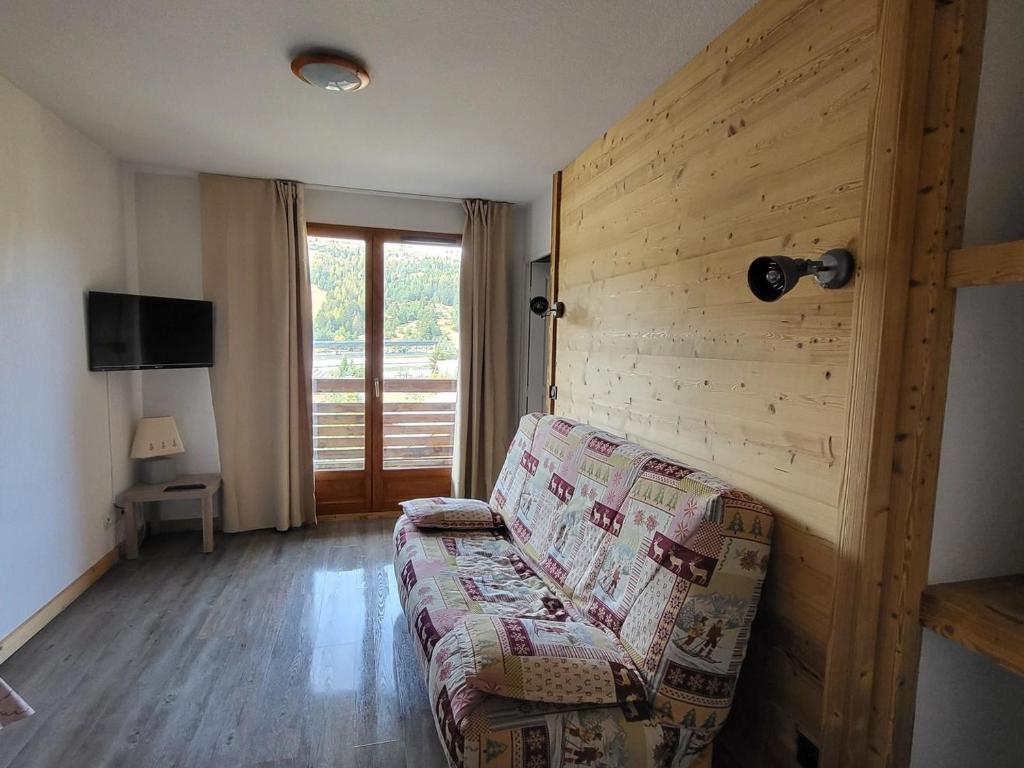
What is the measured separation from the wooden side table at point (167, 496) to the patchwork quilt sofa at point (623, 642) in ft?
7.13

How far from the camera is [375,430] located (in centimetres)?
413

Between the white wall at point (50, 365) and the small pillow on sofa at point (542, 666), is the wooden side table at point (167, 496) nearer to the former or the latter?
the white wall at point (50, 365)

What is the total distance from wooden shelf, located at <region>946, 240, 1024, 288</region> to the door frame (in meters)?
3.46

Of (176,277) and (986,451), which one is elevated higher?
(176,277)

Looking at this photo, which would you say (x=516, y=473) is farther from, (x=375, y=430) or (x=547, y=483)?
(x=375, y=430)

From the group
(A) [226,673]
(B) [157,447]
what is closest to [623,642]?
(A) [226,673]

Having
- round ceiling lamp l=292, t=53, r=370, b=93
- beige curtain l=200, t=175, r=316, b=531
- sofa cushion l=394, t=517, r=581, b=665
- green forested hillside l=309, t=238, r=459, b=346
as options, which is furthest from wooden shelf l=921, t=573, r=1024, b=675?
beige curtain l=200, t=175, r=316, b=531

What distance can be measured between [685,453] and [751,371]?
45cm

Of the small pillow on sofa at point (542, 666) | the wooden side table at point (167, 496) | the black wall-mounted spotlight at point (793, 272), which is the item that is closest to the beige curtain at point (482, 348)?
the wooden side table at point (167, 496)

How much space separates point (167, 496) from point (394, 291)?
2.06m

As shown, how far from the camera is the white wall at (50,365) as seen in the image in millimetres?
2305

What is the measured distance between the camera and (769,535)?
4.90ft

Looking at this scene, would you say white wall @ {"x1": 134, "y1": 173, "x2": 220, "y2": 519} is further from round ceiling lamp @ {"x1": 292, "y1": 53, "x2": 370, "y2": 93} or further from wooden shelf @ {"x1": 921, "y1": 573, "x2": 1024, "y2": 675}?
wooden shelf @ {"x1": 921, "y1": 573, "x2": 1024, "y2": 675}

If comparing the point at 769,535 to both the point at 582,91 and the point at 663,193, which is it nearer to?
the point at 663,193
